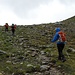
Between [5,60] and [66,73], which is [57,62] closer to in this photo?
[66,73]

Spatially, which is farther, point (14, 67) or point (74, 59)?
point (74, 59)

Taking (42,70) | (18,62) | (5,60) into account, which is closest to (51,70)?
(42,70)

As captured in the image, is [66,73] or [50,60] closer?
[66,73]

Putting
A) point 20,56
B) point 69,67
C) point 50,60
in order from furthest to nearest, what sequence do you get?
1. point 20,56
2. point 50,60
3. point 69,67

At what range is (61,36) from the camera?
722 inches

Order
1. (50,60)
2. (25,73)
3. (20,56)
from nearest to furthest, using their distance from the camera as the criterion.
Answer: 1. (25,73)
2. (50,60)
3. (20,56)

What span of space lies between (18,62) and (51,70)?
10.4 feet

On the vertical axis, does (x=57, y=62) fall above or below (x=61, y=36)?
below

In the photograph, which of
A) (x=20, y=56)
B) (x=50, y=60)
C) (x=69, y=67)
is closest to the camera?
(x=69, y=67)

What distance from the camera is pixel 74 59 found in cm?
2045

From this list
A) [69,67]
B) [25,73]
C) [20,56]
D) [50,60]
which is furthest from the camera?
[20,56]

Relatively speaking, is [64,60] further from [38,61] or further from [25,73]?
[25,73]

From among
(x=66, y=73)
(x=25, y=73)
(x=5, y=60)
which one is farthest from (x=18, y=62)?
(x=66, y=73)

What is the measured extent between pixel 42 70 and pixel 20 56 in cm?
404
